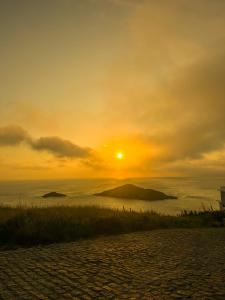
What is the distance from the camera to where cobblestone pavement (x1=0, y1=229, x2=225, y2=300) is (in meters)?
7.17

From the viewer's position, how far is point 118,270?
900 centimetres

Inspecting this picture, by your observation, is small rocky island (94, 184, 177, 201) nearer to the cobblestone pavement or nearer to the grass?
the grass

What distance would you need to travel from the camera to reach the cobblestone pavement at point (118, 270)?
717 cm

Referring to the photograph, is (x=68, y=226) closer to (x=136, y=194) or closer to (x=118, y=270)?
(x=118, y=270)

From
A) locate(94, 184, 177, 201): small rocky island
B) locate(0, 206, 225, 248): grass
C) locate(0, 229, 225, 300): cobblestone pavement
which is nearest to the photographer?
locate(0, 229, 225, 300): cobblestone pavement

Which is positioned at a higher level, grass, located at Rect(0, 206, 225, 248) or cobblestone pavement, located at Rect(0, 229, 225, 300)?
grass, located at Rect(0, 206, 225, 248)

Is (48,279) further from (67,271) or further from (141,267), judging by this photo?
(141,267)

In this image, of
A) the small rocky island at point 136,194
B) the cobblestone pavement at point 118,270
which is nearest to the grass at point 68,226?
the cobblestone pavement at point 118,270

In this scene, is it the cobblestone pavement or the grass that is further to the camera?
the grass

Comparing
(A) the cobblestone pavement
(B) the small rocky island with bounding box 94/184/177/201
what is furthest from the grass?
(B) the small rocky island with bounding box 94/184/177/201

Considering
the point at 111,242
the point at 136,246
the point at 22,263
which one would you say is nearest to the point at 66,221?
the point at 111,242

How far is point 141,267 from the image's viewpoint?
9.38 metres

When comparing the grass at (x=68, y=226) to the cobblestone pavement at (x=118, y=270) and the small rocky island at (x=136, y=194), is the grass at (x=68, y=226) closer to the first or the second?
the cobblestone pavement at (x=118, y=270)

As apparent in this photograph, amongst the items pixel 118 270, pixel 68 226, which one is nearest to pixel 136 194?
pixel 68 226
